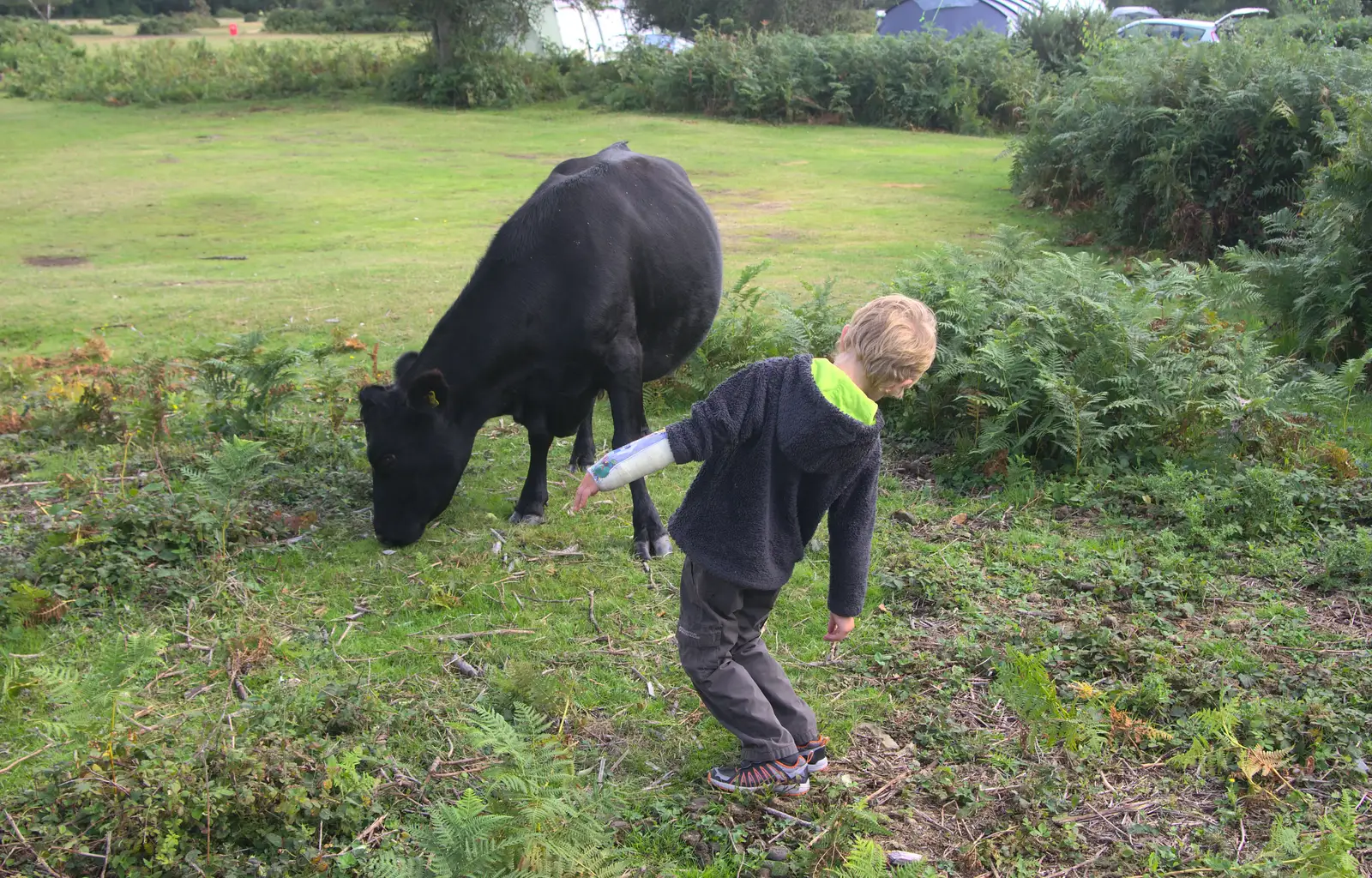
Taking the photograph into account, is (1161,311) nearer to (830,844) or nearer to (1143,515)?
(1143,515)

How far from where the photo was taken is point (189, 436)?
735 centimetres

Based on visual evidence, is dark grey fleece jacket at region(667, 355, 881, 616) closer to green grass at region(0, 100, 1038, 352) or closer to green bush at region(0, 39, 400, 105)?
green grass at region(0, 100, 1038, 352)

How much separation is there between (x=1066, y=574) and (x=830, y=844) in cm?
242

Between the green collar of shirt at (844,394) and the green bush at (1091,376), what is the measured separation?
10.9ft

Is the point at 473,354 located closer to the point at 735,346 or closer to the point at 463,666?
the point at 463,666

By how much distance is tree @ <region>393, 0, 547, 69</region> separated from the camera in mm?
29859

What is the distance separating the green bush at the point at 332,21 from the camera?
48.5 m

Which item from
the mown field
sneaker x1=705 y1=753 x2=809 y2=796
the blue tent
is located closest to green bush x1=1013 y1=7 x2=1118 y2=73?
the blue tent

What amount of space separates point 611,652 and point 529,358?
1.91m

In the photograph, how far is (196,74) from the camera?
102 feet

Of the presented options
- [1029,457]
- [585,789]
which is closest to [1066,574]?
[1029,457]

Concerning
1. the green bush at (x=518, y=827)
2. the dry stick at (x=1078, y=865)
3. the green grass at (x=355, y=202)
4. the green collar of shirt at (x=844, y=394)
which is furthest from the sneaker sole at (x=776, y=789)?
the green grass at (x=355, y=202)

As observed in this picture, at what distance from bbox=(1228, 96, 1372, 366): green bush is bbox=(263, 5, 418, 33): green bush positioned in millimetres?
45631

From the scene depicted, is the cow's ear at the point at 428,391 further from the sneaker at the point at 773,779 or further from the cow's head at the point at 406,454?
the sneaker at the point at 773,779
